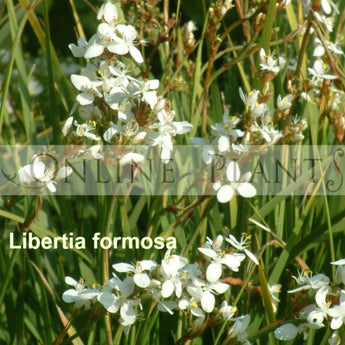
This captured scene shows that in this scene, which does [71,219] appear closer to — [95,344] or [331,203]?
[95,344]

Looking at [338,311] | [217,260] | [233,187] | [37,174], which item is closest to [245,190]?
[233,187]

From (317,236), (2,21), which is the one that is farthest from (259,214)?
(2,21)

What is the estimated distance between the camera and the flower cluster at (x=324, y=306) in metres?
0.98

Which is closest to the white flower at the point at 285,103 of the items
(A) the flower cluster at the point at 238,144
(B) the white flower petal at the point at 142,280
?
(A) the flower cluster at the point at 238,144

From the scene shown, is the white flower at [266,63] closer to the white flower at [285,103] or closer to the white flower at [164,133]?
the white flower at [285,103]

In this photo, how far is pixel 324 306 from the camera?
1.00 meters

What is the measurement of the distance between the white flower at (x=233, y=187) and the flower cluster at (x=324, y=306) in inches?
8.0

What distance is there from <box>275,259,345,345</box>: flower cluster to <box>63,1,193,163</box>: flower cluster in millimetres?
357

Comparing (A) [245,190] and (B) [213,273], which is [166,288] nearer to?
(B) [213,273]

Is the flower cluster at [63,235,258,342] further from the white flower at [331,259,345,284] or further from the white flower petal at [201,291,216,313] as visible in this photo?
the white flower at [331,259,345,284]

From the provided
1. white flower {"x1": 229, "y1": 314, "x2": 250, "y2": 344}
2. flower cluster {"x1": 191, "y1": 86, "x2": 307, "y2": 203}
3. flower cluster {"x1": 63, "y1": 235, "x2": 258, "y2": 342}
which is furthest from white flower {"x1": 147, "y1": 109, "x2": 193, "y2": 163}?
white flower {"x1": 229, "y1": 314, "x2": 250, "y2": 344}

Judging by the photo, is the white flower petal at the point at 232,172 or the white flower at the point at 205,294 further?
the white flower petal at the point at 232,172

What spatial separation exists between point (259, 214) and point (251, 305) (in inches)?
9.6

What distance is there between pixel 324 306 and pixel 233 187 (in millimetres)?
286
